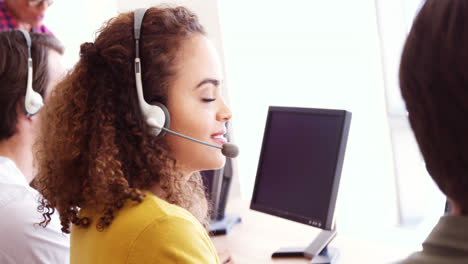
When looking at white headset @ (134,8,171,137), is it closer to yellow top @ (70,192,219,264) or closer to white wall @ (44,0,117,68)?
yellow top @ (70,192,219,264)

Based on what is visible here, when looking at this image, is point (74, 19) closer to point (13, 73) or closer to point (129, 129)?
point (13, 73)

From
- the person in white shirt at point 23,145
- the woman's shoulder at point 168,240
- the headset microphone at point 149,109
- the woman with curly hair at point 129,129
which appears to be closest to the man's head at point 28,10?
the person in white shirt at point 23,145

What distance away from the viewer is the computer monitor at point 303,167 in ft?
4.50

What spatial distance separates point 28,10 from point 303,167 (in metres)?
1.83

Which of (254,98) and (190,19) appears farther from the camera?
(254,98)

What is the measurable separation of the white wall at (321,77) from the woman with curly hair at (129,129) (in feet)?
5.40

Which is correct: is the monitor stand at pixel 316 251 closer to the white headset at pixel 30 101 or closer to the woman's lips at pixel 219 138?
the woman's lips at pixel 219 138

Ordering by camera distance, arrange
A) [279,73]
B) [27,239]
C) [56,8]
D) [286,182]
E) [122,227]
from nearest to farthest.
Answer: [122,227]
[27,239]
[286,182]
[279,73]
[56,8]

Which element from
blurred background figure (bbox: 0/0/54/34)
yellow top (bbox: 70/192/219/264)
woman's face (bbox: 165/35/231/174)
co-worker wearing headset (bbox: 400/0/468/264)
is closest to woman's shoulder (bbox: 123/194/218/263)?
yellow top (bbox: 70/192/219/264)

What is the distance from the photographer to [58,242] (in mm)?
1321

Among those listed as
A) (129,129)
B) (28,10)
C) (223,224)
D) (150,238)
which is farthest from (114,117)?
(28,10)

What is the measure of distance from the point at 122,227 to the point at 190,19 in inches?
19.9

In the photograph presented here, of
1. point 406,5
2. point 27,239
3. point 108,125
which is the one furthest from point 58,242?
point 406,5

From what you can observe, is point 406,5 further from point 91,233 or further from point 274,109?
point 91,233
